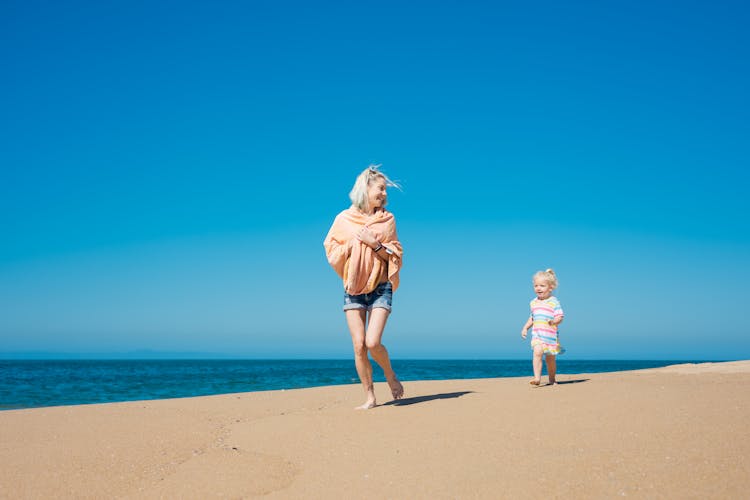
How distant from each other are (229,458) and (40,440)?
6.32ft

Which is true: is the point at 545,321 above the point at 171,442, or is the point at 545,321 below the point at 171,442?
above

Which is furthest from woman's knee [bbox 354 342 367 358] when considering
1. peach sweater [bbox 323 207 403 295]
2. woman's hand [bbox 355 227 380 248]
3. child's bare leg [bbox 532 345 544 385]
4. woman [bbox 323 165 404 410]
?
child's bare leg [bbox 532 345 544 385]

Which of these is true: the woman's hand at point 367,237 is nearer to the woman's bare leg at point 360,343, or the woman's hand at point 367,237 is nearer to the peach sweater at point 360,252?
the peach sweater at point 360,252

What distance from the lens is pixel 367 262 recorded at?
5391 mm

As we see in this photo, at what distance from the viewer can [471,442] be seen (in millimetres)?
3445

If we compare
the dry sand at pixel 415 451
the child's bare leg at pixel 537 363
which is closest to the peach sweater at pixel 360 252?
the dry sand at pixel 415 451

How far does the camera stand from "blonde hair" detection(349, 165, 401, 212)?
5.62m

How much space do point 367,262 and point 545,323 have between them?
10.9ft

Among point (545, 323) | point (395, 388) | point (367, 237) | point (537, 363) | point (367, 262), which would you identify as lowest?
point (395, 388)

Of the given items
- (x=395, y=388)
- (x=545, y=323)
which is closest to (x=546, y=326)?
(x=545, y=323)

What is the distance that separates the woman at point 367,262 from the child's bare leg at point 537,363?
245 centimetres

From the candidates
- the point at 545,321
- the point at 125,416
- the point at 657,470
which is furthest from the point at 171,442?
the point at 545,321

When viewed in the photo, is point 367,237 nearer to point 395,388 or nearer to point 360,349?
point 360,349

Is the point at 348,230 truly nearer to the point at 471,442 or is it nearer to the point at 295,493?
the point at 471,442
